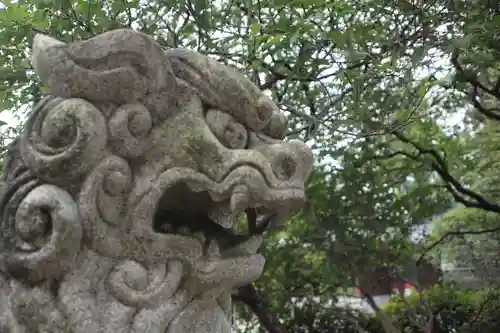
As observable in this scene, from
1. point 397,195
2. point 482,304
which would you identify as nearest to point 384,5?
point 397,195

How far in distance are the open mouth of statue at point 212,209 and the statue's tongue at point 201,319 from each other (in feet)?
0.38

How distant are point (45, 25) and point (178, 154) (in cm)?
112

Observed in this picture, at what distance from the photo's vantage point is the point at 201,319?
3.98ft

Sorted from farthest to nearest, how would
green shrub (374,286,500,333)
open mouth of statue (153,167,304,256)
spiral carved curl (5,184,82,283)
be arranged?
green shrub (374,286,500,333) < open mouth of statue (153,167,304,256) < spiral carved curl (5,184,82,283)

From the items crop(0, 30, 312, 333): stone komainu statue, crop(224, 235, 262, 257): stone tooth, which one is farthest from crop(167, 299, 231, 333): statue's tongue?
crop(224, 235, 262, 257): stone tooth

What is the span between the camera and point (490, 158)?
A: 3641 mm

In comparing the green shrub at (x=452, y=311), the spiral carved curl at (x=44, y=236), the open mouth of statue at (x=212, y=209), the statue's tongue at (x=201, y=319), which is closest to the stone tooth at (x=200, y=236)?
the open mouth of statue at (x=212, y=209)

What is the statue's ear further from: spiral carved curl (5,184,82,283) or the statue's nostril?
the statue's nostril

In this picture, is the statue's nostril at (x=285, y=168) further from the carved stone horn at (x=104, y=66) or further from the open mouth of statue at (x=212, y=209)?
the carved stone horn at (x=104, y=66)

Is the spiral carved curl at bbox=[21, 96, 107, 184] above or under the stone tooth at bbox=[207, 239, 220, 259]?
above

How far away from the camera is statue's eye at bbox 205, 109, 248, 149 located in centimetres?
125

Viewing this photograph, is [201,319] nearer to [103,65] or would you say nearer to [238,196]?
[238,196]

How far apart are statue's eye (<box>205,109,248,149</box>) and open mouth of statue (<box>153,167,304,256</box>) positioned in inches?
4.6

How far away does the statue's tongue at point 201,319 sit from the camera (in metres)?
1.16
